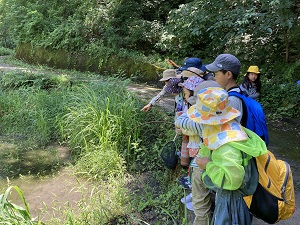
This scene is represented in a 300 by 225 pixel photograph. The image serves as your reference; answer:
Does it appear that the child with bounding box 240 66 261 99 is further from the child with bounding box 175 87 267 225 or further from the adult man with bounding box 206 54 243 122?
the child with bounding box 175 87 267 225

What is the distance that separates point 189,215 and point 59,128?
380 cm

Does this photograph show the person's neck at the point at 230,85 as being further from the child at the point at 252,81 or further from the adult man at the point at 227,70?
the child at the point at 252,81

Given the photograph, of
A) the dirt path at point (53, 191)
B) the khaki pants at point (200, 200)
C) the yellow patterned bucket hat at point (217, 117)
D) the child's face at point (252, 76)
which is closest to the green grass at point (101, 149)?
the dirt path at point (53, 191)

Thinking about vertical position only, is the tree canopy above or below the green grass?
above

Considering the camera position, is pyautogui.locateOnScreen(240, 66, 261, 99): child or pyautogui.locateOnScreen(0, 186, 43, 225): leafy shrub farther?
pyautogui.locateOnScreen(240, 66, 261, 99): child

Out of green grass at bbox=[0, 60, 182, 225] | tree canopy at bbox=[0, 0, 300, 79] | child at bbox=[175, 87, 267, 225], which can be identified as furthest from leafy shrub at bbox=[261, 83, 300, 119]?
child at bbox=[175, 87, 267, 225]

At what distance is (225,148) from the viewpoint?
185 cm

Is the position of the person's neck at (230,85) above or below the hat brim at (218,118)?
above

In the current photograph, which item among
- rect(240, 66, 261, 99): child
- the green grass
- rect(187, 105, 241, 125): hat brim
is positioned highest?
rect(187, 105, 241, 125): hat brim

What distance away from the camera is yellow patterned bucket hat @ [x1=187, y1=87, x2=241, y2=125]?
74.4 inches

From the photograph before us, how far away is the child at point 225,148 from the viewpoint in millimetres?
1819

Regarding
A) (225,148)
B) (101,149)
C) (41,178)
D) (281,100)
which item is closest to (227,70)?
(225,148)

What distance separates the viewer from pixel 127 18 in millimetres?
11422

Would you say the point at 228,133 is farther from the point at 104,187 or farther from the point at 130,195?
the point at 104,187
